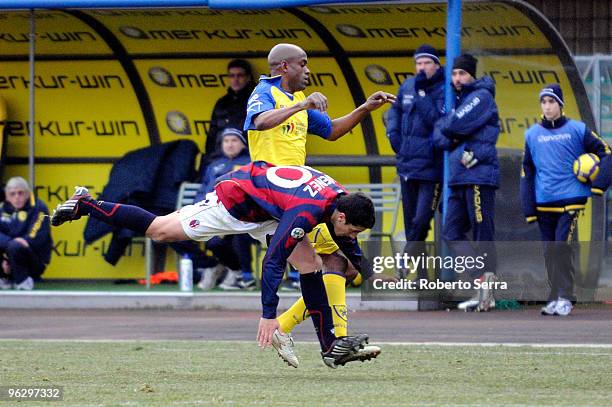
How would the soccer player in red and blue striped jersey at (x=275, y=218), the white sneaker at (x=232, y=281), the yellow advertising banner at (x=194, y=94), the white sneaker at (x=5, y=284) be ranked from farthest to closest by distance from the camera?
the yellow advertising banner at (x=194, y=94) < the white sneaker at (x=5, y=284) < the white sneaker at (x=232, y=281) < the soccer player in red and blue striped jersey at (x=275, y=218)

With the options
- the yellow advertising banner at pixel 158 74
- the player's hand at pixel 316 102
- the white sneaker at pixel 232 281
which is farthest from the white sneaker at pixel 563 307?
the player's hand at pixel 316 102

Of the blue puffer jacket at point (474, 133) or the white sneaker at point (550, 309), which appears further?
the blue puffer jacket at point (474, 133)

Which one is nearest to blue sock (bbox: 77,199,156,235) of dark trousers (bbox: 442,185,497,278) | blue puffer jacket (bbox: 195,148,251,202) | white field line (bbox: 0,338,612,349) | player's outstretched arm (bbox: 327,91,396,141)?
player's outstretched arm (bbox: 327,91,396,141)

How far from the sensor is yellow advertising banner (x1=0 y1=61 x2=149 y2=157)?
56.2 feet

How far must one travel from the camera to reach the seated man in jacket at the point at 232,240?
51.1 feet

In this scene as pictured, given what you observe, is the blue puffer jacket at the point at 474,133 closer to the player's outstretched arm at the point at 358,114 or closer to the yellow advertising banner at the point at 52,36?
the player's outstretched arm at the point at 358,114

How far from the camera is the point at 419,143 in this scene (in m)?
14.2

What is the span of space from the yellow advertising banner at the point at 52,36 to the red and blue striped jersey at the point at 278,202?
8126 millimetres

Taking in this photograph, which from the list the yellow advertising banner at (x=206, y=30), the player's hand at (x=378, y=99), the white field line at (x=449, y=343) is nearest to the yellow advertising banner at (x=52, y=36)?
the yellow advertising banner at (x=206, y=30)

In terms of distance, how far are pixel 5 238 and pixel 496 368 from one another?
26.8 feet

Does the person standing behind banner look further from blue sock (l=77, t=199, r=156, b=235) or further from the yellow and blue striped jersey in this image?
blue sock (l=77, t=199, r=156, b=235)

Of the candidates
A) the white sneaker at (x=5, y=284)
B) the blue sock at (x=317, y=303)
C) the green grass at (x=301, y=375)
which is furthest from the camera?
the white sneaker at (x=5, y=284)

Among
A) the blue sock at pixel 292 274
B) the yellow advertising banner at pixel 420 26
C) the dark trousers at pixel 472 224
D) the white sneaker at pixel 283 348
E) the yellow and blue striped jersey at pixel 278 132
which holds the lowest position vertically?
the blue sock at pixel 292 274

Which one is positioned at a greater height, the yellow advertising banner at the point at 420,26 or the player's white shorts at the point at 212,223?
the yellow advertising banner at the point at 420,26
